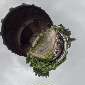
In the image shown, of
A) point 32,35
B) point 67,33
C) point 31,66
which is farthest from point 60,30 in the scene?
point 32,35

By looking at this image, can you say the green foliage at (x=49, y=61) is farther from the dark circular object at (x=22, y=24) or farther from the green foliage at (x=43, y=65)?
the dark circular object at (x=22, y=24)

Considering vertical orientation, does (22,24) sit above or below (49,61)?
above

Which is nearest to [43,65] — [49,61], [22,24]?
[49,61]

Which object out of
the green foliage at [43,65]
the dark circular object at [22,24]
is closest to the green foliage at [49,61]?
the green foliage at [43,65]

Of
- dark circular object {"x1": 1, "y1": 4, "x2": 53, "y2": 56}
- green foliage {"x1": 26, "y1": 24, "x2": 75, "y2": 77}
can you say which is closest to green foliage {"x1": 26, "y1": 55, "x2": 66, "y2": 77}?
green foliage {"x1": 26, "y1": 24, "x2": 75, "y2": 77}

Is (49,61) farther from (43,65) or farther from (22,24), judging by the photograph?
(22,24)

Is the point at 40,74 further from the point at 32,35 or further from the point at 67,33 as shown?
the point at 32,35

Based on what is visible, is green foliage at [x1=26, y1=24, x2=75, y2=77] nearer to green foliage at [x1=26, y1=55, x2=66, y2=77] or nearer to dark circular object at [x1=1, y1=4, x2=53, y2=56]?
green foliage at [x1=26, y1=55, x2=66, y2=77]

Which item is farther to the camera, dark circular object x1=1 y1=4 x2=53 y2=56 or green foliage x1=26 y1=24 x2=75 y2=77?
dark circular object x1=1 y1=4 x2=53 y2=56
